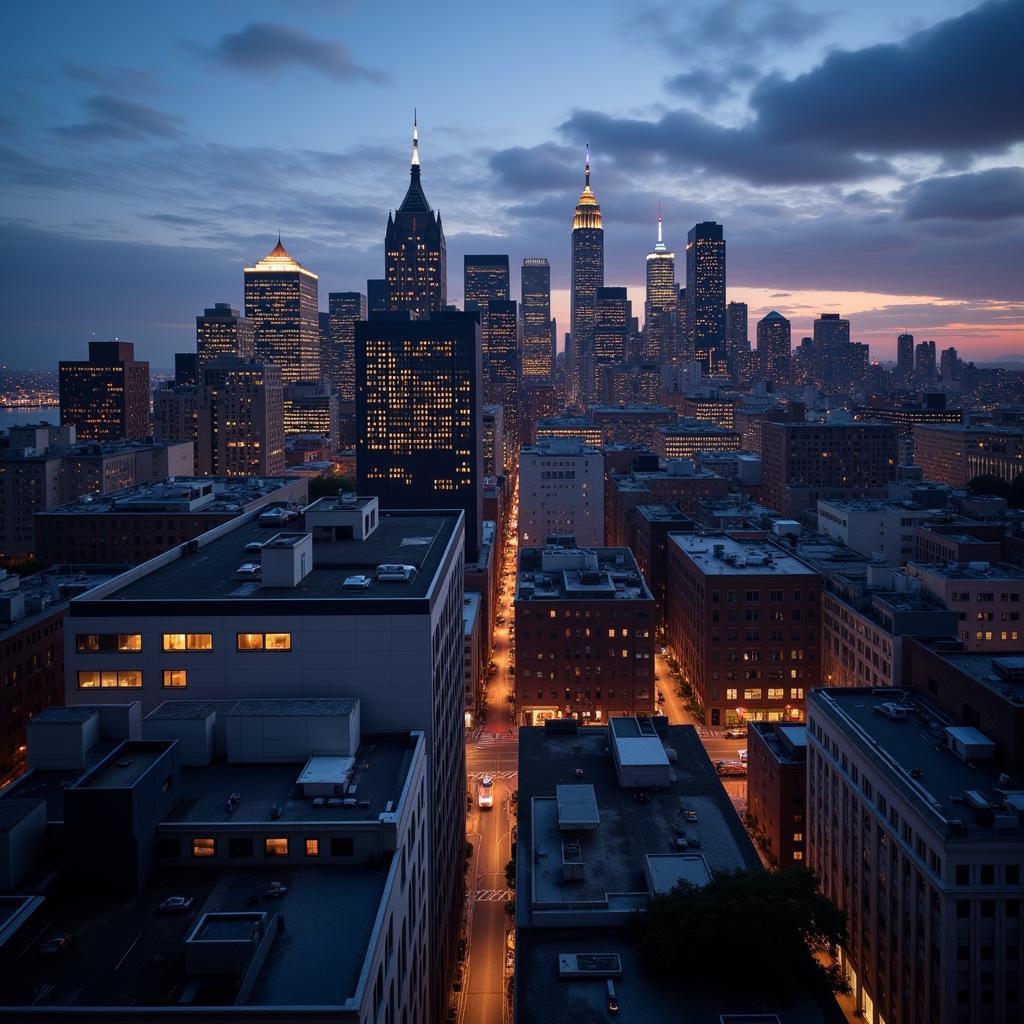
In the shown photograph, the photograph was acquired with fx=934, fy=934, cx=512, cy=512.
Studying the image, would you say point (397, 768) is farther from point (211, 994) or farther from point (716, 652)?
point (716, 652)

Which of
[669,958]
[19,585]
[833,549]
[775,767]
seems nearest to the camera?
[669,958]

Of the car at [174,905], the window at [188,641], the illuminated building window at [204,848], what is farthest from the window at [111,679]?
the car at [174,905]

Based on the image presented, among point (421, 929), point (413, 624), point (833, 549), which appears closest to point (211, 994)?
point (421, 929)

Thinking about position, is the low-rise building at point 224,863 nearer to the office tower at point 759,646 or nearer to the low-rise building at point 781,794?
the low-rise building at point 781,794

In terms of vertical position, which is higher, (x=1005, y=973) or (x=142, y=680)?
(x=142, y=680)

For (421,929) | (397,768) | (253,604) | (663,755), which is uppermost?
(253,604)

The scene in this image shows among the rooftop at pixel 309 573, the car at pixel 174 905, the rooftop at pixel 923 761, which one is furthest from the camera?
the rooftop at pixel 309 573
